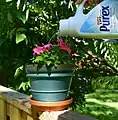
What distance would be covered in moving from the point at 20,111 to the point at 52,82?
618 millimetres

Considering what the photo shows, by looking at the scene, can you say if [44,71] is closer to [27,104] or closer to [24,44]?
[27,104]

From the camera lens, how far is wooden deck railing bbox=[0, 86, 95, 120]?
1993mm

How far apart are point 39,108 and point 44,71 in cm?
24

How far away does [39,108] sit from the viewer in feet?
7.06

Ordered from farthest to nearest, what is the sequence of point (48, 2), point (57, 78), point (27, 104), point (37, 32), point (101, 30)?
point (37, 32) < point (48, 2) < point (27, 104) < point (57, 78) < point (101, 30)

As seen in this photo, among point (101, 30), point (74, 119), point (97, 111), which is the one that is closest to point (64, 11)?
point (74, 119)

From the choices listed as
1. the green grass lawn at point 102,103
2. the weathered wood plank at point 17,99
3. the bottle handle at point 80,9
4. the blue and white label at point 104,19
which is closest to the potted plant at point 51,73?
the weathered wood plank at point 17,99

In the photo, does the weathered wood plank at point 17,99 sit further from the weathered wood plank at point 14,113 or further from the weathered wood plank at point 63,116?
the weathered wood plank at point 63,116

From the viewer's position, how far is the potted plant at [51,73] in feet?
6.68

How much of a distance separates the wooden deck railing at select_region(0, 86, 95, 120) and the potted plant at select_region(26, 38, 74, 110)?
0.09 metres

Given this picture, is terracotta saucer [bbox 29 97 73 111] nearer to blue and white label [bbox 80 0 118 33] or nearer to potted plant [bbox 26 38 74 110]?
potted plant [bbox 26 38 74 110]

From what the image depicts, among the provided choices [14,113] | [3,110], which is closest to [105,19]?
[14,113]

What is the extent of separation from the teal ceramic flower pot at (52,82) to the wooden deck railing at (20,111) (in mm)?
93

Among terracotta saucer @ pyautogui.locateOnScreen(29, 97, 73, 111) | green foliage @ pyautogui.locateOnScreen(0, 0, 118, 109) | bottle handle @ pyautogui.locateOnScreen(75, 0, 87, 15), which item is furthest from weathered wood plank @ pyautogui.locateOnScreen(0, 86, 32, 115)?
bottle handle @ pyautogui.locateOnScreen(75, 0, 87, 15)
